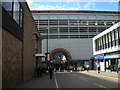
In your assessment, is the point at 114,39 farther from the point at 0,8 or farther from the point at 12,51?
the point at 0,8

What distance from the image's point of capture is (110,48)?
34.5 m

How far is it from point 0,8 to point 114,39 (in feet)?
86.6

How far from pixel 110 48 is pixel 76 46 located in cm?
2586

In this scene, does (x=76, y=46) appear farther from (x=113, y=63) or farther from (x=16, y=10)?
(x=16, y=10)

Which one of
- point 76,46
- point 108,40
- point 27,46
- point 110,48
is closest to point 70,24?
point 76,46

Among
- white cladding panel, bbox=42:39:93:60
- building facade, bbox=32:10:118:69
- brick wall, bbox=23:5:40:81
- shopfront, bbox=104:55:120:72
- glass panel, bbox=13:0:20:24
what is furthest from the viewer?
building facade, bbox=32:10:118:69

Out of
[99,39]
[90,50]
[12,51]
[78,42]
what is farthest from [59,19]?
[12,51]

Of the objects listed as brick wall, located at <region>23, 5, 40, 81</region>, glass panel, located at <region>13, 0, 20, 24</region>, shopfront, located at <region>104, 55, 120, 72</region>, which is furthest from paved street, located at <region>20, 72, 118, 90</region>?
shopfront, located at <region>104, 55, 120, 72</region>

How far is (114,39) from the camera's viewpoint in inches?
1299

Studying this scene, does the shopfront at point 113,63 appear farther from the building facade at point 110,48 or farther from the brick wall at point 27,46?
the brick wall at point 27,46

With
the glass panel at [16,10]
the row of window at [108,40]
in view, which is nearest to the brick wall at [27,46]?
the glass panel at [16,10]

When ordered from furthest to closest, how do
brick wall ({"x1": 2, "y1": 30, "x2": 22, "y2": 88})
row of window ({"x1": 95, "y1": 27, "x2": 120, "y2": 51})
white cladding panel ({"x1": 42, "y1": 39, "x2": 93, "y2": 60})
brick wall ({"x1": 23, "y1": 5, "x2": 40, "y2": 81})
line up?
white cladding panel ({"x1": 42, "y1": 39, "x2": 93, "y2": 60})
row of window ({"x1": 95, "y1": 27, "x2": 120, "y2": 51})
brick wall ({"x1": 23, "y1": 5, "x2": 40, "y2": 81})
brick wall ({"x1": 2, "y1": 30, "x2": 22, "y2": 88})

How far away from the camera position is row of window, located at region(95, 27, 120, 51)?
31.8m

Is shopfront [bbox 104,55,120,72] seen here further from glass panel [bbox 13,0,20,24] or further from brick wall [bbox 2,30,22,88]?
brick wall [bbox 2,30,22,88]
